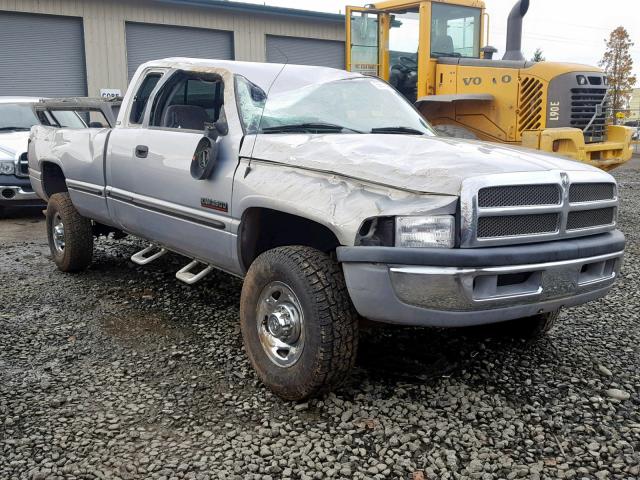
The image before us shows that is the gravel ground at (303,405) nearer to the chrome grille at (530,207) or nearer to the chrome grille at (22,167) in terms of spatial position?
the chrome grille at (530,207)

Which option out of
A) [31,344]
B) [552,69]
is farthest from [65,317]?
[552,69]

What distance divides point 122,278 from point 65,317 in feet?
3.88

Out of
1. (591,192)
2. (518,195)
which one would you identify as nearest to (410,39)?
(591,192)

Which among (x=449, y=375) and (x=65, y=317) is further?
(x=65, y=317)

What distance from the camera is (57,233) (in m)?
6.36

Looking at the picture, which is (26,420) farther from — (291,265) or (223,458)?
(291,265)

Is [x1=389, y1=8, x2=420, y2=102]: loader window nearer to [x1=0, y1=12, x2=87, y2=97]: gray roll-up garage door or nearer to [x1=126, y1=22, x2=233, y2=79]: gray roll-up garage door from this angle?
[x1=126, y1=22, x2=233, y2=79]: gray roll-up garage door

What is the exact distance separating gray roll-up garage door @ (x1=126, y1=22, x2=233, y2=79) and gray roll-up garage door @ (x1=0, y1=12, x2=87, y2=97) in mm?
1539

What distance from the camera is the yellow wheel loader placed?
28.4 feet

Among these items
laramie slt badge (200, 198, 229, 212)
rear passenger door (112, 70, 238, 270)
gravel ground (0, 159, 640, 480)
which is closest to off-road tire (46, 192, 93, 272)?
gravel ground (0, 159, 640, 480)

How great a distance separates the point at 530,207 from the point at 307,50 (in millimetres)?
21445

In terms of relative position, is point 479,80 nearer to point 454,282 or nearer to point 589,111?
point 589,111

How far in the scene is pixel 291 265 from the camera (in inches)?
133

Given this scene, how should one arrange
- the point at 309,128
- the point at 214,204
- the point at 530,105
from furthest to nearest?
the point at 530,105 < the point at 309,128 < the point at 214,204
